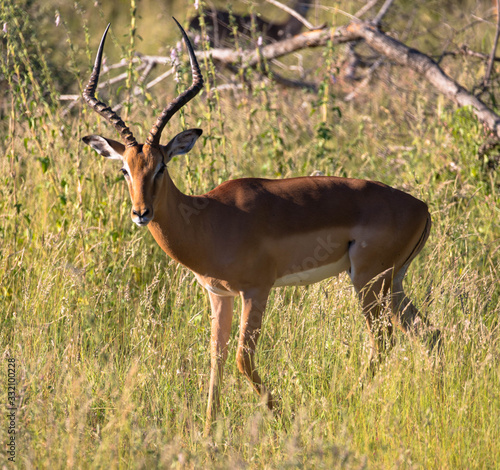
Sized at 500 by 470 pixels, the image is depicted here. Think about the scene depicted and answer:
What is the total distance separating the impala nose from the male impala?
267 mm

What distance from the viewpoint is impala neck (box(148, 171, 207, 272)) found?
4020mm

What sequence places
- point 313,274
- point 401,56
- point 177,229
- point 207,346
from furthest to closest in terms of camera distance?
point 401,56 → point 207,346 → point 313,274 → point 177,229

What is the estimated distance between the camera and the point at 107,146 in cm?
418

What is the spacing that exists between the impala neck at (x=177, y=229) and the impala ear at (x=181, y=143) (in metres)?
0.17

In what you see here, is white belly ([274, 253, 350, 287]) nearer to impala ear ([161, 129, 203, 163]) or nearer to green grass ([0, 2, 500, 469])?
green grass ([0, 2, 500, 469])

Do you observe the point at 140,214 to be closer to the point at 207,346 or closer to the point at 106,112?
the point at 106,112

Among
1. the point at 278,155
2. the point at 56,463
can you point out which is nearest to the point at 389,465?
the point at 56,463

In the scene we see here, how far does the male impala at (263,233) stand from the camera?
4.04 m

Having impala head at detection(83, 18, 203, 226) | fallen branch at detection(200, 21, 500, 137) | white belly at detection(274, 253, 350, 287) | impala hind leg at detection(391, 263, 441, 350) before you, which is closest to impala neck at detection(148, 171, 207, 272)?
impala head at detection(83, 18, 203, 226)

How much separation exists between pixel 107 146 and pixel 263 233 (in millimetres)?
1066

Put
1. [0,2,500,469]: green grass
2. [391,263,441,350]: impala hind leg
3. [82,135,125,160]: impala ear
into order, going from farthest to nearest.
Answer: [391,263,441,350]: impala hind leg
[82,135,125,160]: impala ear
[0,2,500,469]: green grass

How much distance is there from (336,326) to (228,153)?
345 cm

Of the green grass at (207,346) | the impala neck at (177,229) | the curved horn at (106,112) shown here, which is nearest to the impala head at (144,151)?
the curved horn at (106,112)

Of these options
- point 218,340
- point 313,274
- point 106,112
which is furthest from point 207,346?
point 106,112
